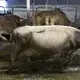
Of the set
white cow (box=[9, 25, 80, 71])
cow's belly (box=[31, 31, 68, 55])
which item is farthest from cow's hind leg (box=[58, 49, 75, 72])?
cow's belly (box=[31, 31, 68, 55])

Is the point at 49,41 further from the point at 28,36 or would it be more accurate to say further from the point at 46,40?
the point at 28,36

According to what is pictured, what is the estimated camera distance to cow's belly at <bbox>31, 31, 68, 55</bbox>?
11.6 ft

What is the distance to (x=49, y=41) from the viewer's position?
3.54 m

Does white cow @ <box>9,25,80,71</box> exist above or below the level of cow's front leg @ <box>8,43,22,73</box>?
above

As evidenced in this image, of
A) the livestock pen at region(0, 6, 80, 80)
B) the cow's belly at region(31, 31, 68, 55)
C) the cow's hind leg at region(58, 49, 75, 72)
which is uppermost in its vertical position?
the cow's belly at region(31, 31, 68, 55)

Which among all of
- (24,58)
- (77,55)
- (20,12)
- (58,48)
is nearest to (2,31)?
(24,58)

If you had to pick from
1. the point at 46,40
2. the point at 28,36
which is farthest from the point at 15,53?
the point at 46,40

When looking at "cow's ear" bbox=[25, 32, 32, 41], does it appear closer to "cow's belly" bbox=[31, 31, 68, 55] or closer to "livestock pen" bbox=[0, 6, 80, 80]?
"cow's belly" bbox=[31, 31, 68, 55]

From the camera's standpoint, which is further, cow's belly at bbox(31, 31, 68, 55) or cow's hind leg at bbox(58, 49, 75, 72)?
cow's hind leg at bbox(58, 49, 75, 72)

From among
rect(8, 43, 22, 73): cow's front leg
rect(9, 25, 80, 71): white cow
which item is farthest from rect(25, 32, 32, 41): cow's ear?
rect(8, 43, 22, 73): cow's front leg

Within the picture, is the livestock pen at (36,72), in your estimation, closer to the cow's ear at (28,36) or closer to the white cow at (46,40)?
the white cow at (46,40)

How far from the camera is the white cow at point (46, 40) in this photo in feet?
11.6

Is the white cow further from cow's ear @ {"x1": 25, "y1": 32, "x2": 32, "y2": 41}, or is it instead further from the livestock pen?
the livestock pen

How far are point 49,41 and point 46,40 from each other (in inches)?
1.8
